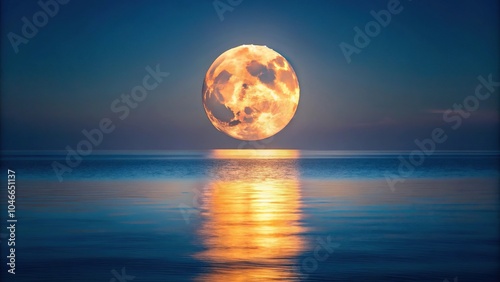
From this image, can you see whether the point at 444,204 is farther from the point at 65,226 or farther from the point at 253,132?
the point at 253,132

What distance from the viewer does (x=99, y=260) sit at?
1806 cm

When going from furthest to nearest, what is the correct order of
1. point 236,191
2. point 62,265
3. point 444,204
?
point 236,191 < point 444,204 < point 62,265

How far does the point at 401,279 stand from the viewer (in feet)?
51.8

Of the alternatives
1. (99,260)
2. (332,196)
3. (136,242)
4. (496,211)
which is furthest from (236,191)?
(99,260)

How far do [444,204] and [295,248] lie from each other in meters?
15.2

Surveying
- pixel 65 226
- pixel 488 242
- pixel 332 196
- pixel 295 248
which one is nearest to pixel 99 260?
pixel 295 248

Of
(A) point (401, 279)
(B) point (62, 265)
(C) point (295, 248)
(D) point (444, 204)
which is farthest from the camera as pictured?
(D) point (444, 204)

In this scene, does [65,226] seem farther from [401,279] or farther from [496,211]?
[496,211]

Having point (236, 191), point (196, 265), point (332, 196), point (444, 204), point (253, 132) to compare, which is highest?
point (253, 132)

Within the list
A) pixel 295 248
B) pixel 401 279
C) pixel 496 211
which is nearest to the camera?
pixel 401 279

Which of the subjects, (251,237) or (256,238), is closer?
(256,238)

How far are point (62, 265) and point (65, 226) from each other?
7414mm

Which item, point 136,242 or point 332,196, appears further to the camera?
point 332,196

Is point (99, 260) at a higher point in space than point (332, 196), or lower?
lower
